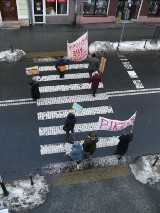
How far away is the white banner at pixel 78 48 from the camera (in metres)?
15.1

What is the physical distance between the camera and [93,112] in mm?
14594

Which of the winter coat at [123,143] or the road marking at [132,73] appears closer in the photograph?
the winter coat at [123,143]

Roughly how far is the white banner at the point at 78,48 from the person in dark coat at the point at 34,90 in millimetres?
2797

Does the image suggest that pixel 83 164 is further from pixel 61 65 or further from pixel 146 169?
pixel 61 65

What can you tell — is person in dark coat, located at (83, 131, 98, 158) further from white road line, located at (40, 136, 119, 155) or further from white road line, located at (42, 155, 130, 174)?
white road line, located at (40, 136, 119, 155)

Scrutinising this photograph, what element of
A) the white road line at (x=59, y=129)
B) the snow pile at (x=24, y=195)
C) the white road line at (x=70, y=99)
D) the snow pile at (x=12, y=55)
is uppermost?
the snow pile at (x=12, y=55)

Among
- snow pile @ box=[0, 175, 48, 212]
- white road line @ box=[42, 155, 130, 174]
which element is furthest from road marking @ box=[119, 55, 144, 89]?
snow pile @ box=[0, 175, 48, 212]

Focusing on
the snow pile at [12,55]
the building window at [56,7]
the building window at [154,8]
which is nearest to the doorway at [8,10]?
the building window at [56,7]

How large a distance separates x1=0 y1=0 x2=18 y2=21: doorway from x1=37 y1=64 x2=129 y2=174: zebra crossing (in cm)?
508

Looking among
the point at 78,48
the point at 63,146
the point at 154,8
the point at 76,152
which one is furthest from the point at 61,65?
the point at 154,8

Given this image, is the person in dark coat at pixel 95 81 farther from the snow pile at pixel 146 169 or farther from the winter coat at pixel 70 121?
the snow pile at pixel 146 169

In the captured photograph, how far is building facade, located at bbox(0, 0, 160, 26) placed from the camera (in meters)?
19.2

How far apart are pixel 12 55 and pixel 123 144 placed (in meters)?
8.95

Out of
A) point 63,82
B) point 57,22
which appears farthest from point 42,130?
point 57,22
